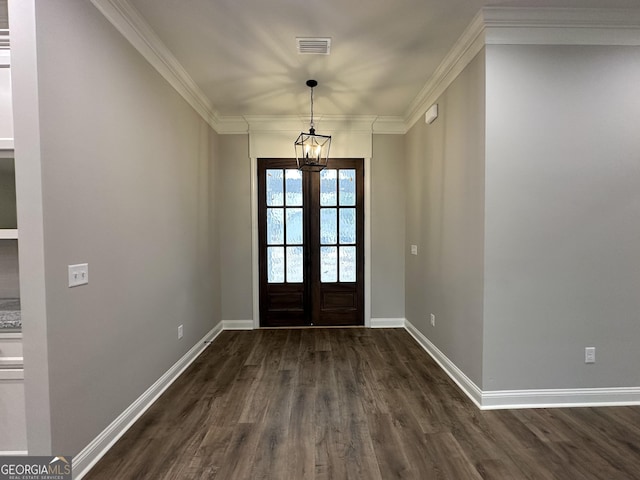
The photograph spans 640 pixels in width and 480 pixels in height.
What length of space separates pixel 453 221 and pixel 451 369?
137 centimetres

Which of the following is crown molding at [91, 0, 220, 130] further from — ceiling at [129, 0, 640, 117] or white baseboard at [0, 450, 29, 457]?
white baseboard at [0, 450, 29, 457]

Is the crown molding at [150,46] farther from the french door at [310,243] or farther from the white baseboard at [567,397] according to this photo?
the white baseboard at [567,397]

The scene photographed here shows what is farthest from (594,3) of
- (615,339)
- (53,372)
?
(53,372)

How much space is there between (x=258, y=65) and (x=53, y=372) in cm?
275

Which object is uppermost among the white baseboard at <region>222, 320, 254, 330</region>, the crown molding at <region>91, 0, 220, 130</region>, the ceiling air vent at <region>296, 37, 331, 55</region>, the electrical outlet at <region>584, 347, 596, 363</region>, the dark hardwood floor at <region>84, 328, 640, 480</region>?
the ceiling air vent at <region>296, 37, 331, 55</region>

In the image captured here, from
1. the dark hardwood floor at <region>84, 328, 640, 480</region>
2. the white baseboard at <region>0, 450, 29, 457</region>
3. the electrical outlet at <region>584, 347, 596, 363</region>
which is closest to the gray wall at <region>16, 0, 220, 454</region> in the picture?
the white baseboard at <region>0, 450, 29, 457</region>

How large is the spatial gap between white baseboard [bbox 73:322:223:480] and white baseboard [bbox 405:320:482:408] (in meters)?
2.55

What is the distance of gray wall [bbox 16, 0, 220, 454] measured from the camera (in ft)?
4.98

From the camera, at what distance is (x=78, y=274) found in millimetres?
1662

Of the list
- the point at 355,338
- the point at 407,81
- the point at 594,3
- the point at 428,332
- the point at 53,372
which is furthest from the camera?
the point at 355,338

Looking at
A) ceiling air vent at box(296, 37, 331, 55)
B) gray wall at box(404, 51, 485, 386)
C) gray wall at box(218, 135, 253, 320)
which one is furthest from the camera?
gray wall at box(218, 135, 253, 320)

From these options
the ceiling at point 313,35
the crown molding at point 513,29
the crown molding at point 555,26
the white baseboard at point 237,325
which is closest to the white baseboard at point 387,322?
the white baseboard at point 237,325

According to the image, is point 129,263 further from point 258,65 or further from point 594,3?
point 594,3

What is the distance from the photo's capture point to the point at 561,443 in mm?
1886
